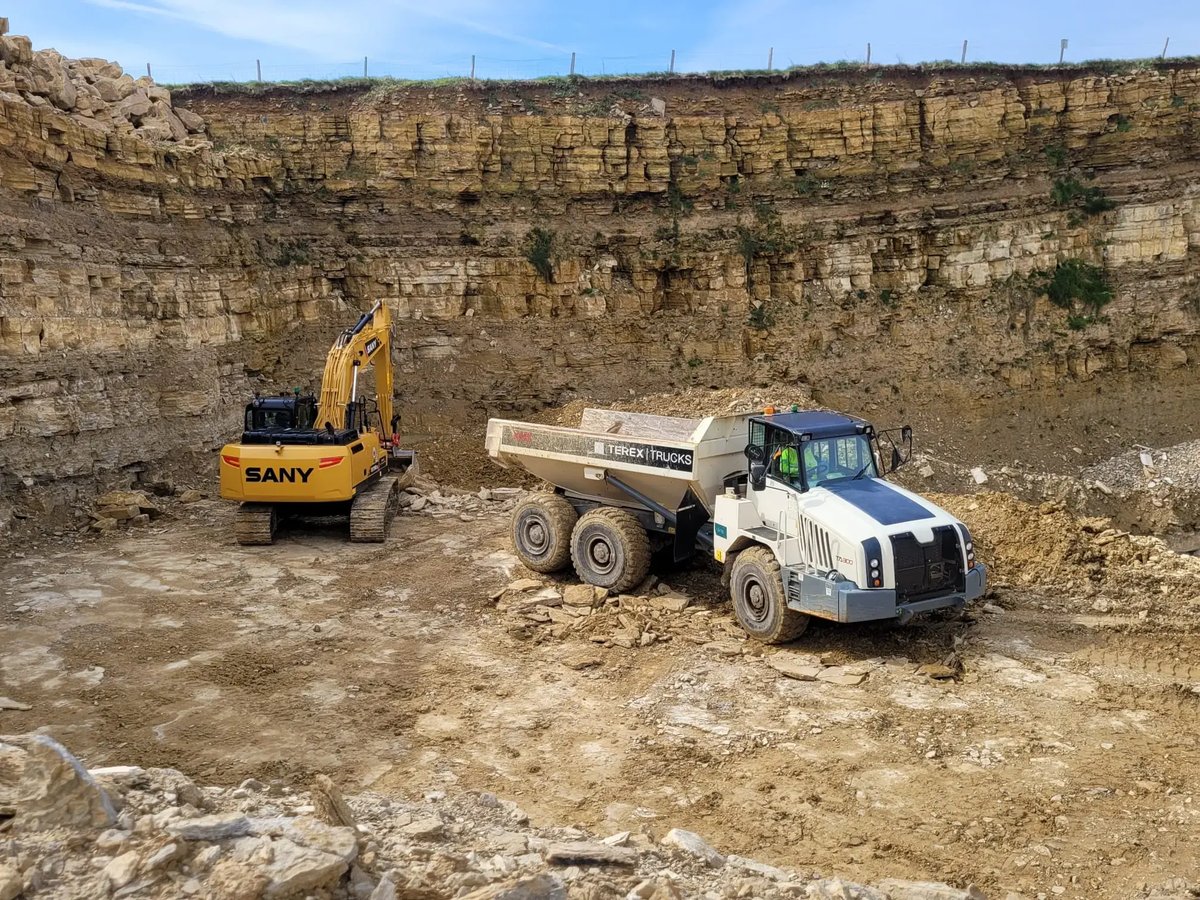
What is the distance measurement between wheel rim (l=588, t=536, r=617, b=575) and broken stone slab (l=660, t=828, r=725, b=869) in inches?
192

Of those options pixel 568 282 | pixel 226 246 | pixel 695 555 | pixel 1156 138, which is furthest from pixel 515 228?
pixel 1156 138

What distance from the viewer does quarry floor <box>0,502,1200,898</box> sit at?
5.79 metres

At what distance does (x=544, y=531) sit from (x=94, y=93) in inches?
506

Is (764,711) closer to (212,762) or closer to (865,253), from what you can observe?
(212,762)

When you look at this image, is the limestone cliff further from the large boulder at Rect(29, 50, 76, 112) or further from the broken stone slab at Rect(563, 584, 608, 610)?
the broken stone slab at Rect(563, 584, 608, 610)

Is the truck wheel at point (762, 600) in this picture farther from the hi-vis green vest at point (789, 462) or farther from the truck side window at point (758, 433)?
the truck side window at point (758, 433)

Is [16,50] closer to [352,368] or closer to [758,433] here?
[352,368]

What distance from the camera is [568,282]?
2195 centimetres

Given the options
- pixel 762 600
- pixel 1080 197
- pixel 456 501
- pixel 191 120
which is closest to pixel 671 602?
pixel 762 600

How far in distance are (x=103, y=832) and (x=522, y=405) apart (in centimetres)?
1742

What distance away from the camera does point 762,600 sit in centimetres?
873

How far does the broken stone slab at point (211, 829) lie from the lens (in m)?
4.09

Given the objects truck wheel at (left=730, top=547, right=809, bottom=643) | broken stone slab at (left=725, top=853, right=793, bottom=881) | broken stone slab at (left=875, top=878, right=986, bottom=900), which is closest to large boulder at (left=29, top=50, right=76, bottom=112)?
truck wheel at (left=730, top=547, right=809, bottom=643)

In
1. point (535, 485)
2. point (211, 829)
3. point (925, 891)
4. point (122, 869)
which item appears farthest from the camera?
point (535, 485)
